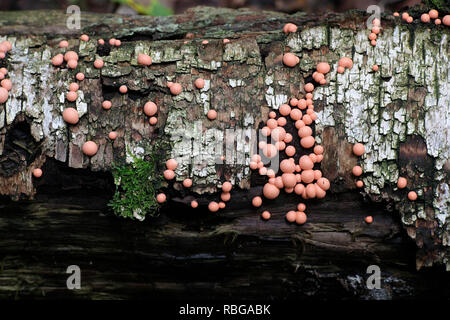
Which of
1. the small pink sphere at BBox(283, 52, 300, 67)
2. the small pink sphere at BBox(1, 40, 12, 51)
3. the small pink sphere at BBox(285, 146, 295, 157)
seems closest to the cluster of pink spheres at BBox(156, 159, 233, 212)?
the small pink sphere at BBox(285, 146, 295, 157)

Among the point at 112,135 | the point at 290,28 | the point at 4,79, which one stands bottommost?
the point at 112,135

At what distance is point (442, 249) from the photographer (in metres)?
2.44

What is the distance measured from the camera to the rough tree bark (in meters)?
2.45

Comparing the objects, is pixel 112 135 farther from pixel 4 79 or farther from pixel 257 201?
pixel 257 201

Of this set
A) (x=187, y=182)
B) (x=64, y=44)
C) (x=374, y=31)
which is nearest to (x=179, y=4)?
(x=64, y=44)

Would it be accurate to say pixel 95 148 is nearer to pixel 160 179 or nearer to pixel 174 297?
pixel 160 179

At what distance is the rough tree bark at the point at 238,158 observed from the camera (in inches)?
96.5

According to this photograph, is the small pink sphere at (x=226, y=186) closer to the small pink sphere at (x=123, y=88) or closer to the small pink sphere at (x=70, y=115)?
the small pink sphere at (x=123, y=88)

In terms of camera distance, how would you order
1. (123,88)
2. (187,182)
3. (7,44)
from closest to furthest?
1. (187,182)
2. (123,88)
3. (7,44)

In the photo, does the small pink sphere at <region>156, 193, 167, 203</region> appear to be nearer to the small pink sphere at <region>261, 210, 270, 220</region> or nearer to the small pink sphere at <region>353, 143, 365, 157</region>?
the small pink sphere at <region>261, 210, 270, 220</region>

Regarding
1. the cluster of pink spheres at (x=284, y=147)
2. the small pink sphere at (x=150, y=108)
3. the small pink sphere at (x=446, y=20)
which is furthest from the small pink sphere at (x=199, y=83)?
the small pink sphere at (x=446, y=20)

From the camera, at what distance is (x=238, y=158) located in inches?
96.7

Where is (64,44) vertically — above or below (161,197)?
above

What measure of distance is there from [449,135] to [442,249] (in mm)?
725
